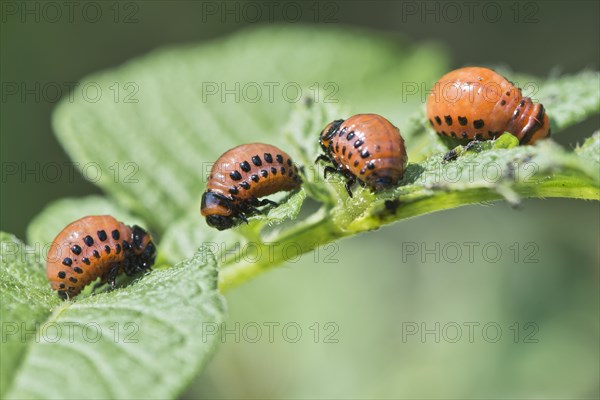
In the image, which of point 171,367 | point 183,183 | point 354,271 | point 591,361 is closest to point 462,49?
point 354,271

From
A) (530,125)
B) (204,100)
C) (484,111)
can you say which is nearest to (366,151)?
(484,111)

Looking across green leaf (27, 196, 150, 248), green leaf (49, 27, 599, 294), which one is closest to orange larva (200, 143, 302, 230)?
green leaf (49, 27, 599, 294)

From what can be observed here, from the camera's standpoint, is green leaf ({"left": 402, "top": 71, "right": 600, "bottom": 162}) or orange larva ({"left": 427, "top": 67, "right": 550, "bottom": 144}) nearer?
orange larva ({"left": 427, "top": 67, "right": 550, "bottom": 144})

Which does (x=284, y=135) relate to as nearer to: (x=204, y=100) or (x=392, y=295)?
(x=204, y=100)

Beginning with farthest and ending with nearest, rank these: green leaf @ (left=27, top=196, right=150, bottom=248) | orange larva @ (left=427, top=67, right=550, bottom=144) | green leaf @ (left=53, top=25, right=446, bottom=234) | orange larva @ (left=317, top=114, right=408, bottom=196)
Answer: green leaf @ (left=53, top=25, right=446, bottom=234) → green leaf @ (left=27, top=196, right=150, bottom=248) → orange larva @ (left=427, top=67, right=550, bottom=144) → orange larva @ (left=317, top=114, right=408, bottom=196)

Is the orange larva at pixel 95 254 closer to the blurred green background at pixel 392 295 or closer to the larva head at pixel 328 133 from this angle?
the larva head at pixel 328 133

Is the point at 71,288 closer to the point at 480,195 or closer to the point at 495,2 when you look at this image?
the point at 480,195

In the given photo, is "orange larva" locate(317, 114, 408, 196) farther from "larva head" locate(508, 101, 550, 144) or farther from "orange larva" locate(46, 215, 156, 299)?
"orange larva" locate(46, 215, 156, 299)
